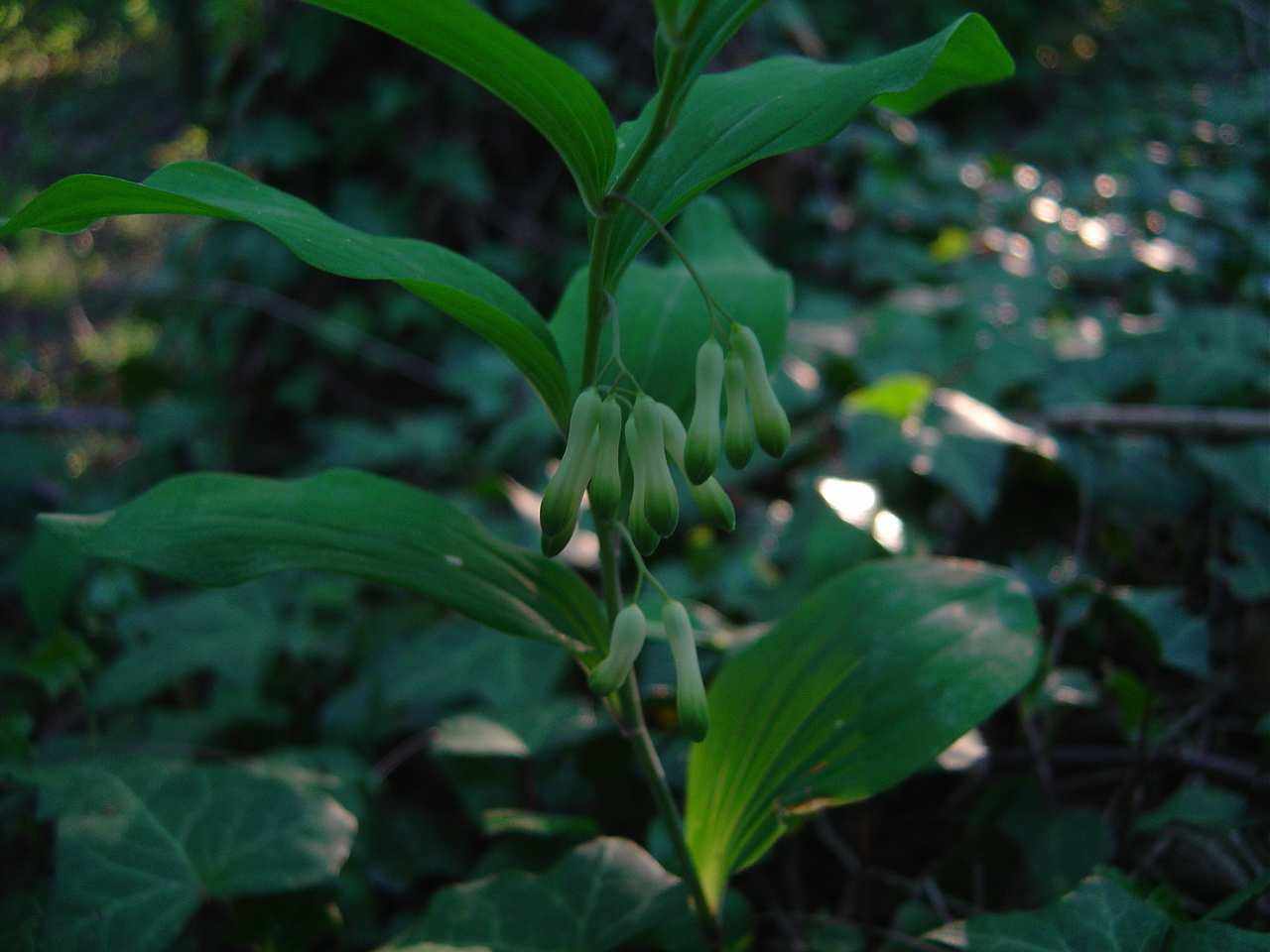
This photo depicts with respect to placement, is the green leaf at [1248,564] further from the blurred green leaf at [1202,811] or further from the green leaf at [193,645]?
the green leaf at [193,645]

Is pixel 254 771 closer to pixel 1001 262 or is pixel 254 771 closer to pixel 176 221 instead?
pixel 1001 262

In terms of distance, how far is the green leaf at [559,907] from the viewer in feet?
3.19

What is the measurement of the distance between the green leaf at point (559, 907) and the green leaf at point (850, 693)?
0.27 ft

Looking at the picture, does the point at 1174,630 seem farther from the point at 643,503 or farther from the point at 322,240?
the point at 322,240

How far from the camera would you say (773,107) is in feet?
2.64

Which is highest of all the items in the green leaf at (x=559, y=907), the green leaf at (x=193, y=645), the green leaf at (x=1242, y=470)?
the green leaf at (x=1242, y=470)

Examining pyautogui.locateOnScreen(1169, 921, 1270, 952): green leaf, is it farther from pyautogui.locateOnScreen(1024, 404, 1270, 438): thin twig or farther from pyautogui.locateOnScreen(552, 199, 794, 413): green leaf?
pyautogui.locateOnScreen(1024, 404, 1270, 438): thin twig

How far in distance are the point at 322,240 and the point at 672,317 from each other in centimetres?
47

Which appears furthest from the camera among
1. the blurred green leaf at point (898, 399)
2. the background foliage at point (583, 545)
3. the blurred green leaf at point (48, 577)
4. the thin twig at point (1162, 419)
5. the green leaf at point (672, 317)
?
the blurred green leaf at point (898, 399)

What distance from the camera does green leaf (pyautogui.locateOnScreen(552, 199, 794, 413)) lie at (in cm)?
102

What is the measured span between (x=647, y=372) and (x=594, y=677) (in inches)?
15.7

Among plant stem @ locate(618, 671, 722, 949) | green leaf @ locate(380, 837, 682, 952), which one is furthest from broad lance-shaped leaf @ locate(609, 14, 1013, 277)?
green leaf @ locate(380, 837, 682, 952)

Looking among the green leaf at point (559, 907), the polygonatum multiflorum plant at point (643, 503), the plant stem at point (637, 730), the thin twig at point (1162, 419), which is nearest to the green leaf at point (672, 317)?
the polygonatum multiflorum plant at point (643, 503)

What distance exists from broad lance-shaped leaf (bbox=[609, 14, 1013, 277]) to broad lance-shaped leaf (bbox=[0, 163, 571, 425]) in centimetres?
12
